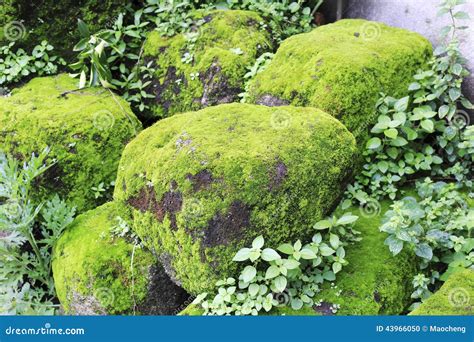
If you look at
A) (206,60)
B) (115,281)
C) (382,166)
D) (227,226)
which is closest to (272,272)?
(227,226)

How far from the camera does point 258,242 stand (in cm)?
352

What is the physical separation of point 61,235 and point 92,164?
753 millimetres

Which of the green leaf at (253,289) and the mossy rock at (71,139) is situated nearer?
the green leaf at (253,289)

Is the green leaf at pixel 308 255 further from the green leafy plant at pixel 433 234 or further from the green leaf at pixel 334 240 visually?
the green leafy plant at pixel 433 234

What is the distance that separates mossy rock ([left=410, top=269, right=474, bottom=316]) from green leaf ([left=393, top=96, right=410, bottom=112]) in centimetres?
155

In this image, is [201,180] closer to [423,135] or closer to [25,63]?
[423,135]

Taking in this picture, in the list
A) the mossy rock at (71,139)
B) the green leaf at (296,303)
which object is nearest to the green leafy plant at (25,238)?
the mossy rock at (71,139)

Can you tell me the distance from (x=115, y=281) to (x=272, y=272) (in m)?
1.39

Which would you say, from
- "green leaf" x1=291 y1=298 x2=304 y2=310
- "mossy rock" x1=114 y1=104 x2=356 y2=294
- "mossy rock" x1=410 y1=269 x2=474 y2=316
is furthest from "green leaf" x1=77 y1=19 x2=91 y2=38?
"mossy rock" x1=410 y1=269 x2=474 y2=316

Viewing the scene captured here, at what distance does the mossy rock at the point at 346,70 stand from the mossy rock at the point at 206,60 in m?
0.40

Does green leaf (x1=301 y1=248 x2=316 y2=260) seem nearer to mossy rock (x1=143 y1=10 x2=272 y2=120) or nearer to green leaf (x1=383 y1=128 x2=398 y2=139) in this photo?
green leaf (x1=383 y1=128 x2=398 y2=139)

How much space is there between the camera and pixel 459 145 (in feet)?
14.8

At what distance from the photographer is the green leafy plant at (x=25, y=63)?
6.02 m

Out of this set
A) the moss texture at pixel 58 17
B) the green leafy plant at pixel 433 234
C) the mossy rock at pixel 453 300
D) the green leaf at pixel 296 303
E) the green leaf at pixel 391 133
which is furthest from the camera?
the moss texture at pixel 58 17
